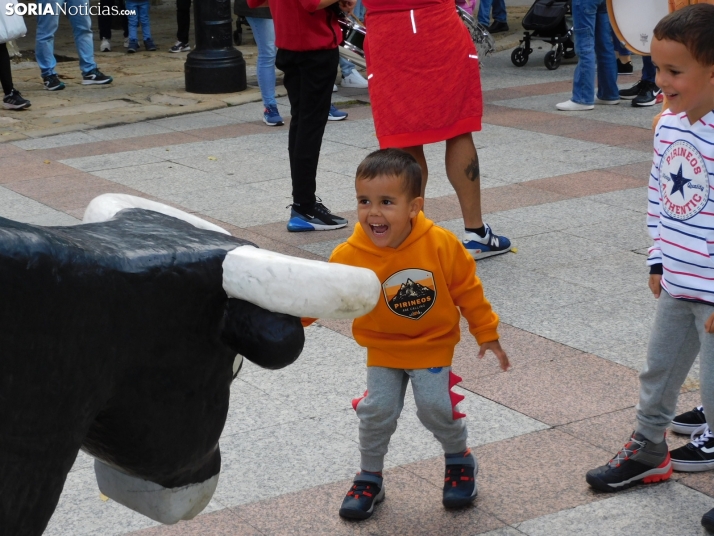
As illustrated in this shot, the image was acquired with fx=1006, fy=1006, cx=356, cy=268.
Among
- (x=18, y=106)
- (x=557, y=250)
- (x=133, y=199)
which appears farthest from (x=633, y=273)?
(x=18, y=106)

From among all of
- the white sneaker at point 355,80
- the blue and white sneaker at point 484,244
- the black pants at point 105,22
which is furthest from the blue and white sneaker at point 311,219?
the black pants at point 105,22

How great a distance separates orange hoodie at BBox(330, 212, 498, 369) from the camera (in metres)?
3.05

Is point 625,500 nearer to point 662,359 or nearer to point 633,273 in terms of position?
point 662,359

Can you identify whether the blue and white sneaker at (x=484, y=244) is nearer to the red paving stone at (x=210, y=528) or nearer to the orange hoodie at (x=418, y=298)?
the orange hoodie at (x=418, y=298)

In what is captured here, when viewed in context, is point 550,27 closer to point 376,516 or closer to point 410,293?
point 410,293

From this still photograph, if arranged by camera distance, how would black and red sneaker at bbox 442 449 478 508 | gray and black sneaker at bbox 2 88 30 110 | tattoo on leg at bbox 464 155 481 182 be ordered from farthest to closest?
gray and black sneaker at bbox 2 88 30 110
tattoo on leg at bbox 464 155 481 182
black and red sneaker at bbox 442 449 478 508

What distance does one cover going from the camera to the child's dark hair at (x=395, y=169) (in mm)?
2932

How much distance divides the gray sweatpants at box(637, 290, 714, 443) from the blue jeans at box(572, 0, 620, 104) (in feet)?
21.6

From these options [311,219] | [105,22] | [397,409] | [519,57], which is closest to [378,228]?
[397,409]

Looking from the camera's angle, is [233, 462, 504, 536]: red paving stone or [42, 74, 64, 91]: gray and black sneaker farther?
[42, 74, 64, 91]: gray and black sneaker

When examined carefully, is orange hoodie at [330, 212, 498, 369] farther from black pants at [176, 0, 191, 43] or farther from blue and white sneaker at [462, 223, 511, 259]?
black pants at [176, 0, 191, 43]

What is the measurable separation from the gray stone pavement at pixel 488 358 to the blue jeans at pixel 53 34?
2.78 meters

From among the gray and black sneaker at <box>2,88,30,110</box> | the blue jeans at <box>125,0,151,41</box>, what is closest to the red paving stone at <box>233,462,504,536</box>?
the gray and black sneaker at <box>2,88,30,110</box>

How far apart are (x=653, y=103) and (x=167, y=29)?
1038 centimetres
